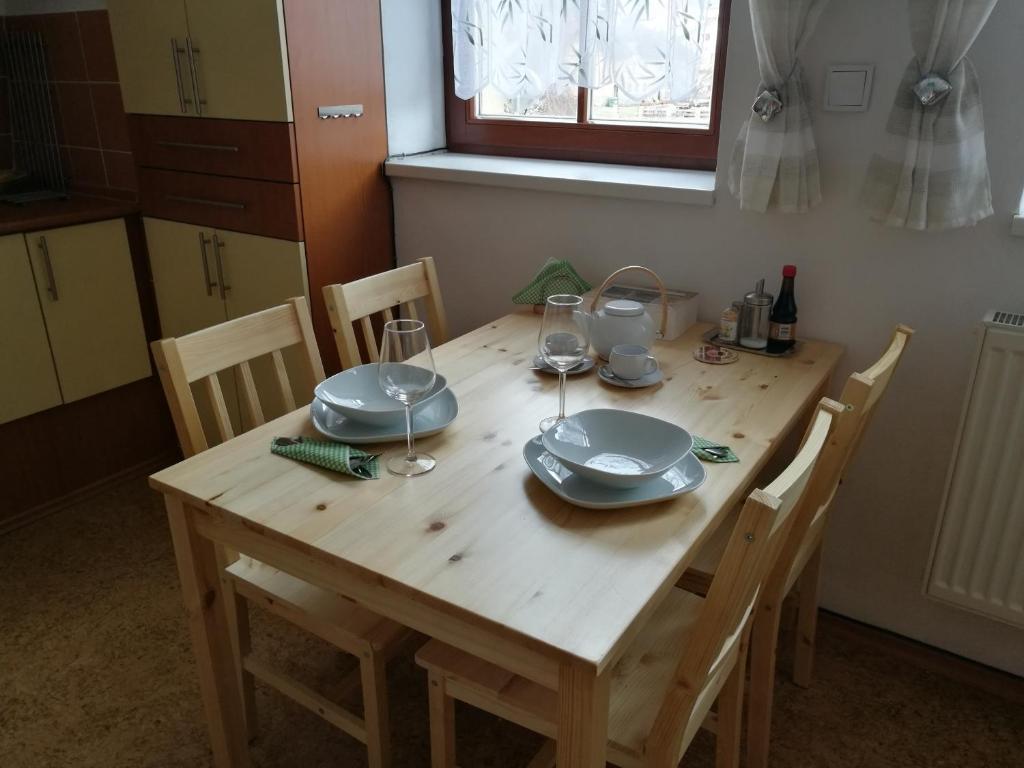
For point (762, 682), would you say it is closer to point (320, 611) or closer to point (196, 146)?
point (320, 611)

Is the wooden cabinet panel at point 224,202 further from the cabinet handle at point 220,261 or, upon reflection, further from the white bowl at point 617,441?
the white bowl at point 617,441

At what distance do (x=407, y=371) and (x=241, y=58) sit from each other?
4.35ft

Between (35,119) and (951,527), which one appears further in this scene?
(35,119)

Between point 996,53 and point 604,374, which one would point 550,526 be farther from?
point 996,53

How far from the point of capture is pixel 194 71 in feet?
7.46

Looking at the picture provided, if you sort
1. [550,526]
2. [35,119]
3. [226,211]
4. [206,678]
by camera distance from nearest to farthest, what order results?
[550,526]
[206,678]
[226,211]
[35,119]

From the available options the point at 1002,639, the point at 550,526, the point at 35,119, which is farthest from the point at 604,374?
the point at 35,119

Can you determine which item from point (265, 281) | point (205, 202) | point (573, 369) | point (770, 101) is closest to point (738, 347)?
point (573, 369)

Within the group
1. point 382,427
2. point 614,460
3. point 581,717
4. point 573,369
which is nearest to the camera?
point 581,717

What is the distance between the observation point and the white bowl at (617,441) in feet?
4.17

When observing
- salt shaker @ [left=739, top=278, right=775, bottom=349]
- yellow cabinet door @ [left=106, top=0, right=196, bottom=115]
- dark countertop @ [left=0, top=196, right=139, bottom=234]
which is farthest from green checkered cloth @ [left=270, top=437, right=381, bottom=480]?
dark countertop @ [left=0, top=196, right=139, bottom=234]

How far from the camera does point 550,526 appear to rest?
1.15m

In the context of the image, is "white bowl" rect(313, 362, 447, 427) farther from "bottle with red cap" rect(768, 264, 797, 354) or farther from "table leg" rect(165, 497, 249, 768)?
"bottle with red cap" rect(768, 264, 797, 354)

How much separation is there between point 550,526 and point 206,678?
2.57 feet
